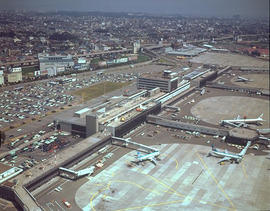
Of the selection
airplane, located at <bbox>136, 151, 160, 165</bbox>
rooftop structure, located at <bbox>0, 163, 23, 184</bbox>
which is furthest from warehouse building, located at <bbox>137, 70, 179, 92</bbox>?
rooftop structure, located at <bbox>0, 163, 23, 184</bbox>

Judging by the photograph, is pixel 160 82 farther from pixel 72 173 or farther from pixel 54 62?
pixel 72 173

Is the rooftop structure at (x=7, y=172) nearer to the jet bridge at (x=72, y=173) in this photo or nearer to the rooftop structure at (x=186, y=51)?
the jet bridge at (x=72, y=173)

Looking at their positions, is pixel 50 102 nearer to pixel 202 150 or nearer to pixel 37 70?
pixel 37 70

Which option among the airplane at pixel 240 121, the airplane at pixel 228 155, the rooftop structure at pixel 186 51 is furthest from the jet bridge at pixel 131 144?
the rooftop structure at pixel 186 51

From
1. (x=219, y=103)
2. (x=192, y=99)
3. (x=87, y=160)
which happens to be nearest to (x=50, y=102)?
(x=87, y=160)

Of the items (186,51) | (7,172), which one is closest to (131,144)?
(7,172)

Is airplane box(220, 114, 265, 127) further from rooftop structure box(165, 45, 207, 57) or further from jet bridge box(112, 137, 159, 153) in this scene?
rooftop structure box(165, 45, 207, 57)
